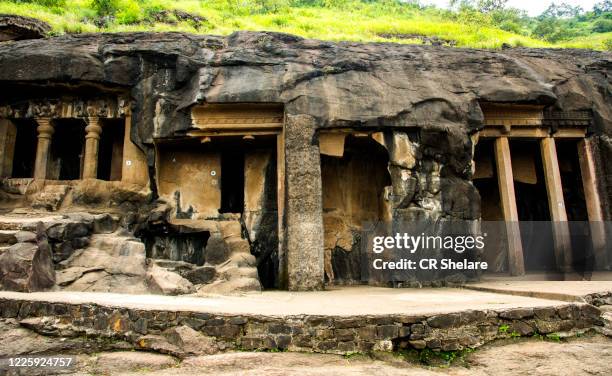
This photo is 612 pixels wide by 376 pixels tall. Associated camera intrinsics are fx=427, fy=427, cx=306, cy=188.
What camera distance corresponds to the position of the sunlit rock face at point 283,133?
8406 mm

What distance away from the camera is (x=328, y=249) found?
32.2ft

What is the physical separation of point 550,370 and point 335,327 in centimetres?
179

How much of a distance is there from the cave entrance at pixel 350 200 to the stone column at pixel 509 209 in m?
2.79

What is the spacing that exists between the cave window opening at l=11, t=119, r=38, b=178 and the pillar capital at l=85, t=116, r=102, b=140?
195cm

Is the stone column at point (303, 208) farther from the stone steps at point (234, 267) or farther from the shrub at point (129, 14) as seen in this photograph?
the shrub at point (129, 14)

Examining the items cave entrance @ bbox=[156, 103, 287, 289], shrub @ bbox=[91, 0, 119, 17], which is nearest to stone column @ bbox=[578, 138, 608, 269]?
cave entrance @ bbox=[156, 103, 287, 289]

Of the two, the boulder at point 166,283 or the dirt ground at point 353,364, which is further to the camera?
the boulder at point 166,283

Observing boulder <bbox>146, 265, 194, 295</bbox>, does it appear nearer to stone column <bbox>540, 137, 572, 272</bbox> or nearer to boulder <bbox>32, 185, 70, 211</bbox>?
boulder <bbox>32, 185, 70, 211</bbox>

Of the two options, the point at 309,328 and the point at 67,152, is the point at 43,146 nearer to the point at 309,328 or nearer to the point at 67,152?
the point at 67,152

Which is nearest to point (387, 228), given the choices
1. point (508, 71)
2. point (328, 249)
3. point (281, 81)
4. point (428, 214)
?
point (428, 214)

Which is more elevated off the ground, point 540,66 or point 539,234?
point 540,66

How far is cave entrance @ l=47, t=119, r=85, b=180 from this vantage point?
11016 millimetres

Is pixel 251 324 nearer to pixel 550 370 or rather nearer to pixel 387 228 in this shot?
pixel 550 370

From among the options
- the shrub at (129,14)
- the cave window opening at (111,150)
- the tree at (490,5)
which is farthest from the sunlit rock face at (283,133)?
the tree at (490,5)
